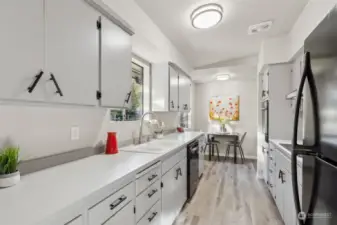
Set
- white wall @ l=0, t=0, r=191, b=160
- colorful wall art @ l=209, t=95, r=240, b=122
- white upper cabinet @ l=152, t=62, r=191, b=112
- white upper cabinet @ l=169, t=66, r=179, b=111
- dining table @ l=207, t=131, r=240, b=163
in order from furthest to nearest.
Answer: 1. colorful wall art @ l=209, t=95, r=240, b=122
2. dining table @ l=207, t=131, r=240, b=163
3. white upper cabinet @ l=169, t=66, r=179, b=111
4. white upper cabinet @ l=152, t=62, r=191, b=112
5. white wall @ l=0, t=0, r=191, b=160

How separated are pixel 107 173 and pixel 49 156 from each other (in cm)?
49

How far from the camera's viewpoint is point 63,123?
1509mm

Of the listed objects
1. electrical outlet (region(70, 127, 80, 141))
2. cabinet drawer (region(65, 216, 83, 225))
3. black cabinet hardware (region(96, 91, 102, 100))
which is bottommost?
cabinet drawer (region(65, 216, 83, 225))

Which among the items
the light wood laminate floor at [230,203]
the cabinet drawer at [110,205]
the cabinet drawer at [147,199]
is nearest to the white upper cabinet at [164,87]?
the light wood laminate floor at [230,203]

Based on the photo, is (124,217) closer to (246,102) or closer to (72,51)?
(72,51)

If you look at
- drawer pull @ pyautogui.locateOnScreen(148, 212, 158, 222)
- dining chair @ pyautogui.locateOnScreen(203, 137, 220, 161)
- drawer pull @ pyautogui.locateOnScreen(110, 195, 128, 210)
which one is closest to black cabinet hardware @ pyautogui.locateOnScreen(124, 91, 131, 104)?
drawer pull @ pyautogui.locateOnScreen(110, 195, 128, 210)

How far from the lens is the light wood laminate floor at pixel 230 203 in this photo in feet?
7.70

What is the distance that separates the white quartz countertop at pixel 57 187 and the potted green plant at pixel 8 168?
4cm

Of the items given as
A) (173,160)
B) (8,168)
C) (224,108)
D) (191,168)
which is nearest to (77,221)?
(8,168)

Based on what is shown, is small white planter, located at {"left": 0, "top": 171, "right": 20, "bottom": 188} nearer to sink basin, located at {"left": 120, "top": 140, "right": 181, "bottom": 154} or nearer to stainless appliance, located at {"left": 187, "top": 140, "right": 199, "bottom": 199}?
sink basin, located at {"left": 120, "top": 140, "right": 181, "bottom": 154}

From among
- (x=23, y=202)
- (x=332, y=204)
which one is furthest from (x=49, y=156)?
(x=332, y=204)

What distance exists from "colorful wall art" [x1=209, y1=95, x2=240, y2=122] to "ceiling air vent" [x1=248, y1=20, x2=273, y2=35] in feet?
9.65

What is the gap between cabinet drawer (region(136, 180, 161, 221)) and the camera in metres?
1.38

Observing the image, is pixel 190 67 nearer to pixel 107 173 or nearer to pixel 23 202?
pixel 107 173
